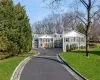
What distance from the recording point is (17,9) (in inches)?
1657

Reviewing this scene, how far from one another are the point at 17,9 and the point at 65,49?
81.2 ft

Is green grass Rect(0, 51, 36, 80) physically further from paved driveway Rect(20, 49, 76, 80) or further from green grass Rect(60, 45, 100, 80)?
green grass Rect(60, 45, 100, 80)

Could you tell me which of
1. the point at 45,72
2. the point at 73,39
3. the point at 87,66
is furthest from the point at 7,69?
the point at 73,39

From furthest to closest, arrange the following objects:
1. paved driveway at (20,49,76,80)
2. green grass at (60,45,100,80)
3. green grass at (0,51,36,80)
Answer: green grass at (60,45,100,80) < green grass at (0,51,36,80) < paved driveway at (20,49,76,80)

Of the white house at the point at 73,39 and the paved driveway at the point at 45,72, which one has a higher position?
the white house at the point at 73,39

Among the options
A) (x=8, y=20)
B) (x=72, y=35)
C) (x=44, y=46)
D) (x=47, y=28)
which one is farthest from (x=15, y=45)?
(x=47, y=28)

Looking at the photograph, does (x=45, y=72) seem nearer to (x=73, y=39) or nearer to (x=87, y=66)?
(x=87, y=66)

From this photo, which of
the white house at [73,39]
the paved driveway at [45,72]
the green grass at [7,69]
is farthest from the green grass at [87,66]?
the white house at [73,39]

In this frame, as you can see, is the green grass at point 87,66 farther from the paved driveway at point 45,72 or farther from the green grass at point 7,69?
the green grass at point 7,69

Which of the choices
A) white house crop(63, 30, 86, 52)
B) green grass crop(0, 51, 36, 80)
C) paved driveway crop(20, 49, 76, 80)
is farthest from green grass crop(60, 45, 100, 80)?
white house crop(63, 30, 86, 52)

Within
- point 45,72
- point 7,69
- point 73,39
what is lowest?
point 45,72

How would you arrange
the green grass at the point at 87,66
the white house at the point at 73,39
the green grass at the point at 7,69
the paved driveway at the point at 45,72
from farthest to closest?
the white house at the point at 73,39 → the green grass at the point at 87,66 → the green grass at the point at 7,69 → the paved driveway at the point at 45,72

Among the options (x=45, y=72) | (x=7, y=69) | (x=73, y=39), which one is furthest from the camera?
(x=73, y=39)

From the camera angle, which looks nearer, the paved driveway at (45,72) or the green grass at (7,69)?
the paved driveway at (45,72)
